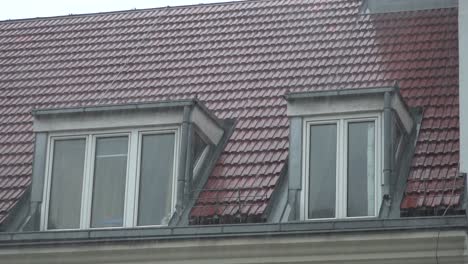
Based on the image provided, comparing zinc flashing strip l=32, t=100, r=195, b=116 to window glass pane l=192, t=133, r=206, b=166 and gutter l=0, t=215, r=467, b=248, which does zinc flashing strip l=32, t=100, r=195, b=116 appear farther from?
gutter l=0, t=215, r=467, b=248

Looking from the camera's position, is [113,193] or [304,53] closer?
[113,193]

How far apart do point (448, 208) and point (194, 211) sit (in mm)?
3559

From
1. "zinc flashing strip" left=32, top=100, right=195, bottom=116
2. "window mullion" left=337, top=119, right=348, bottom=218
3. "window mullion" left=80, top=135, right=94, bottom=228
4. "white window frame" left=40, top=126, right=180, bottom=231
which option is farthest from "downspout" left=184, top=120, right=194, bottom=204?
"window mullion" left=337, top=119, right=348, bottom=218

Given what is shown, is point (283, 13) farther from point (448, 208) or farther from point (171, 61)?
point (448, 208)

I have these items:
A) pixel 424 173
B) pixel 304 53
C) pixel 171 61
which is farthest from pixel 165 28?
pixel 424 173

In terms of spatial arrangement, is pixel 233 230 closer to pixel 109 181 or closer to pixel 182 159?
pixel 182 159

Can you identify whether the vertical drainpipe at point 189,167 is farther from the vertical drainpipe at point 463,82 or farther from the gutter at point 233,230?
the vertical drainpipe at point 463,82

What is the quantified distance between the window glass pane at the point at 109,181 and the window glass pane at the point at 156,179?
281mm

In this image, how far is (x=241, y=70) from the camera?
23656mm

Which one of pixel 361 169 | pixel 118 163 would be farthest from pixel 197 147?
pixel 361 169

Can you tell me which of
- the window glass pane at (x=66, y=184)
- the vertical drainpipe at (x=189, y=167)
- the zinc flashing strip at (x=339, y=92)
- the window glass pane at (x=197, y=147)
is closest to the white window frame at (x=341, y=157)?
the zinc flashing strip at (x=339, y=92)

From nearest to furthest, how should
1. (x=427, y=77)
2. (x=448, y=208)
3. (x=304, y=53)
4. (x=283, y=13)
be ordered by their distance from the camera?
(x=448, y=208), (x=427, y=77), (x=304, y=53), (x=283, y=13)

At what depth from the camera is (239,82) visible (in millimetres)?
23219

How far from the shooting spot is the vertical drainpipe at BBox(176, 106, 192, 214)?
65.6 feet
